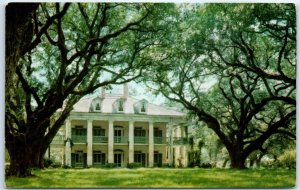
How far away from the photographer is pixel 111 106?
312 inches

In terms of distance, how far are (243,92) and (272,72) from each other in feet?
1.72

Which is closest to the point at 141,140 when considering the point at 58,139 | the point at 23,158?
the point at 58,139

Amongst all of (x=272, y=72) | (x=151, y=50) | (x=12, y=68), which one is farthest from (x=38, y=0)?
(x=272, y=72)

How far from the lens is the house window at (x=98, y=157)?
7.83 meters

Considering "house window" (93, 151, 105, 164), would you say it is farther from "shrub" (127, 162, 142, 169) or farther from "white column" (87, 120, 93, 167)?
"shrub" (127, 162, 142, 169)

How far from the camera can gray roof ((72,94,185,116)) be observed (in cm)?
782

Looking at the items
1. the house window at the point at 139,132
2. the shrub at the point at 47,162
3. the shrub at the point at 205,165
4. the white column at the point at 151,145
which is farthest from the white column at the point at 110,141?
the shrub at the point at 205,165

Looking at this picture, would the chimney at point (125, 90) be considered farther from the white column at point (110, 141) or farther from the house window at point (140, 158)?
the house window at point (140, 158)

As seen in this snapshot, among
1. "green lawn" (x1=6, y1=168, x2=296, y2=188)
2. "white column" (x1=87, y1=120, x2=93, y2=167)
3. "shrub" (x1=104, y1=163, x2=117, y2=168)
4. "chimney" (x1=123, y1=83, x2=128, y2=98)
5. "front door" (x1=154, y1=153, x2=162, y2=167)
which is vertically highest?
"chimney" (x1=123, y1=83, x2=128, y2=98)

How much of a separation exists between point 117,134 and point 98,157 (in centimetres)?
43

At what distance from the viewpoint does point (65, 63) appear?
26.0ft

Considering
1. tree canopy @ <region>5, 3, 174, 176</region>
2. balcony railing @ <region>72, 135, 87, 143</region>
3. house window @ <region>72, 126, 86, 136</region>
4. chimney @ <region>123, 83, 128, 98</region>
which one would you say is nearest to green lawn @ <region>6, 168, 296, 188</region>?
tree canopy @ <region>5, 3, 174, 176</region>

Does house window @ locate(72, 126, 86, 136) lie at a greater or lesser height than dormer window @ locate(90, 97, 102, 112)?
lesser

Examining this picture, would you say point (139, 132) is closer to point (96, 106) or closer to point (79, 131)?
point (96, 106)
